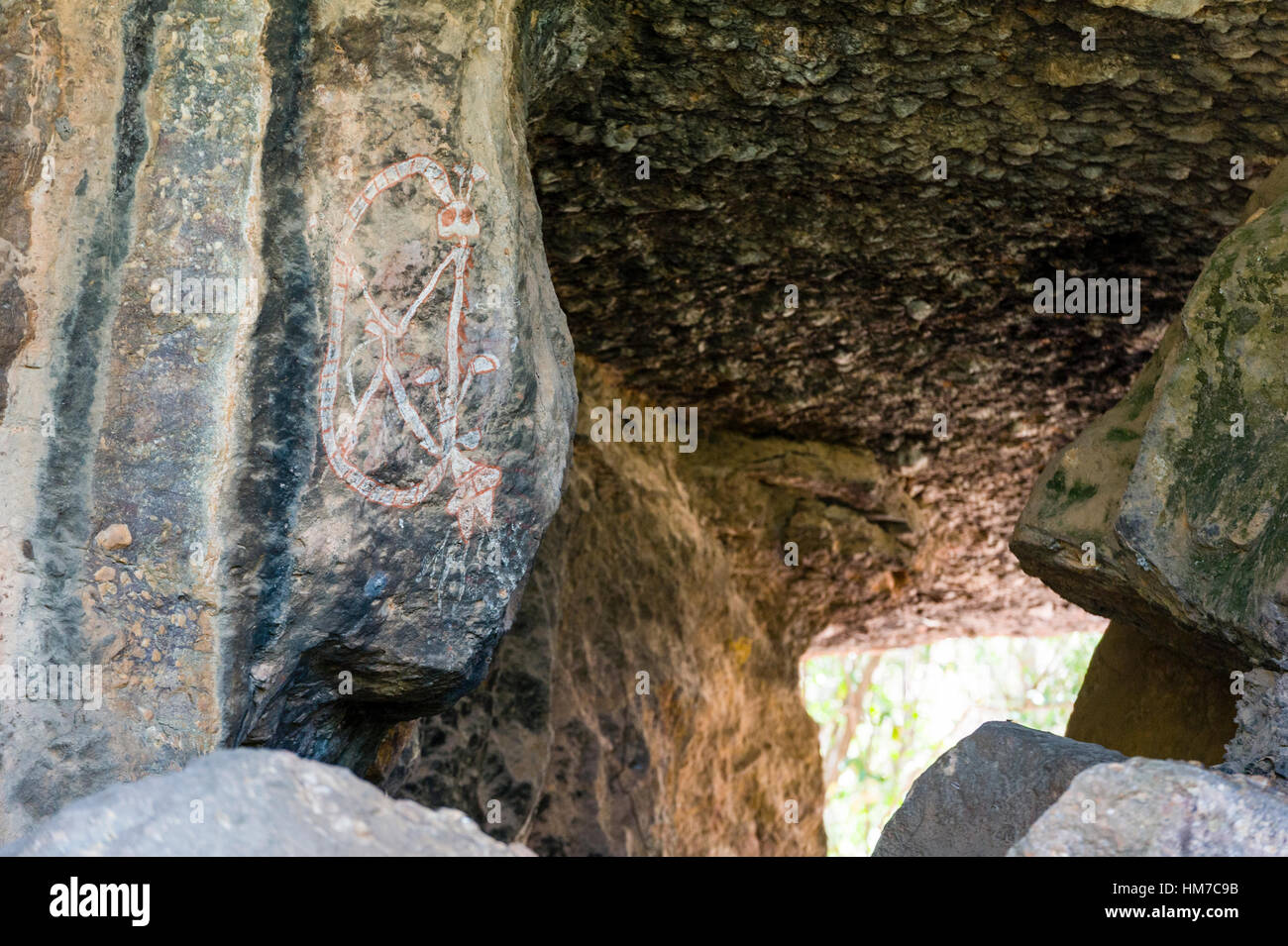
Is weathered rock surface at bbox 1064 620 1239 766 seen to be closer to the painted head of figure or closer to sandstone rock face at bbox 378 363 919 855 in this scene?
sandstone rock face at bbox 378 363 919 855

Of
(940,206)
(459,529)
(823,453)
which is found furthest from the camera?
(823,453)

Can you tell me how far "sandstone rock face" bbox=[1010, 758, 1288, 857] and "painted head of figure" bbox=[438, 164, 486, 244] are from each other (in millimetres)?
1263

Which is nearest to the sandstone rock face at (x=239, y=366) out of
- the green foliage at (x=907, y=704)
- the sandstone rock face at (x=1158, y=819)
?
the sandstone rock face at (x=1158, y=819)

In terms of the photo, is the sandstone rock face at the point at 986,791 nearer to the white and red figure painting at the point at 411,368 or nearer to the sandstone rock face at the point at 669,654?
the white and red figure painting at the point at 411,368

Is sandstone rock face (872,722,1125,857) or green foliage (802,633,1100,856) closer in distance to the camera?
sandstone rock face (872,722,1125,857)

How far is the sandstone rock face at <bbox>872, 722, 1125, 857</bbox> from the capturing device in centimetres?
240

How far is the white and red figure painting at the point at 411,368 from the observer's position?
227 cm

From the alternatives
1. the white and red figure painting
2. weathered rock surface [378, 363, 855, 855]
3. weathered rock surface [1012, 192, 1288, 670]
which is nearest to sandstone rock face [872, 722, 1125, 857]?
A: weathered rock surface [1012, 192, 1288, 670]

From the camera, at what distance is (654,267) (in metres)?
3.80

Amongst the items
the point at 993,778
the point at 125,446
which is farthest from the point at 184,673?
the point at 993,778

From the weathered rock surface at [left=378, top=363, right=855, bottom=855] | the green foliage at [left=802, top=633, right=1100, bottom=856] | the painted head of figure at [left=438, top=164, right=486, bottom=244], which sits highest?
the painted head of figure at [left=438, top=164, right=486, bottom=244]

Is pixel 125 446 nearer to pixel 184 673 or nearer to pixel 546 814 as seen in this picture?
pixel 184 673

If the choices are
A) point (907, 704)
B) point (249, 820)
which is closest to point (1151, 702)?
point (249, 820)

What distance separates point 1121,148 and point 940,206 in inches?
18.2
